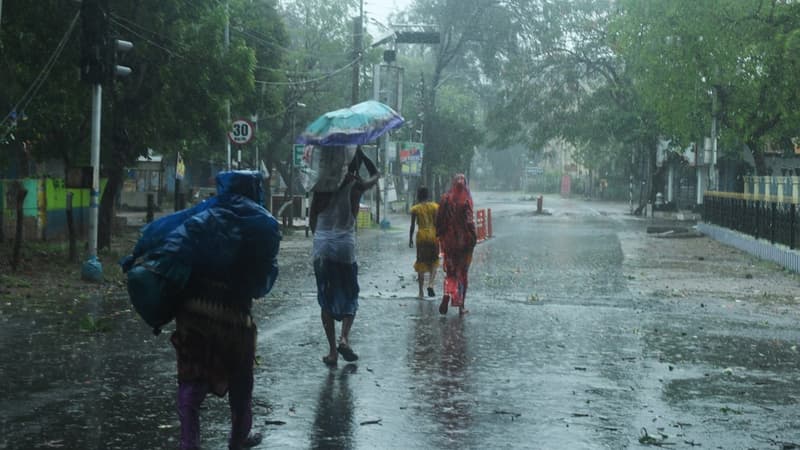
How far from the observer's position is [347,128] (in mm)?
10086

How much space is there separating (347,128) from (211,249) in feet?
15.0

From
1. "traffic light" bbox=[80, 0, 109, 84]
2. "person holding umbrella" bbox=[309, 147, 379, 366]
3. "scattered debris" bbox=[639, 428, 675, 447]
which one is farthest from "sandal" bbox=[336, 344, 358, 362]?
"traffic light" bbox=[80, 0, 109, 84]

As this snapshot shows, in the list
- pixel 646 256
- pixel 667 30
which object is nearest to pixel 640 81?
pixel 667 30

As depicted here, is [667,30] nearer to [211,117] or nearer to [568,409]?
[211,117]

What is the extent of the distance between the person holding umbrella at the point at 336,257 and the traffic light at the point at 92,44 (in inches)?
332

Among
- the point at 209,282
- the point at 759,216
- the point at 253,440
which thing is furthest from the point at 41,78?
the point at 759,216

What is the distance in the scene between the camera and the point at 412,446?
670cm

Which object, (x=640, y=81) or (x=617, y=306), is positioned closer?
(x=617, y=306)

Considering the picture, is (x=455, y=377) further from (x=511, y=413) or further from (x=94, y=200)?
(x=94, y=200)

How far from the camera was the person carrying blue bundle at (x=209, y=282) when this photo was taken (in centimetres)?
557

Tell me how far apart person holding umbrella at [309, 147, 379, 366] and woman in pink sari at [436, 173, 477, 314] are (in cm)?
421

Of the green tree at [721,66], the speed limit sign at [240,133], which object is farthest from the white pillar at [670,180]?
the speed limit sign at [240,133]

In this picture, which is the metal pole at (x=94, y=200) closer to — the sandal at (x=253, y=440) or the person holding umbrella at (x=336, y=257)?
the person holding umbrella at (x=336, y=257)

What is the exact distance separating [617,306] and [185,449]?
35.3ft
